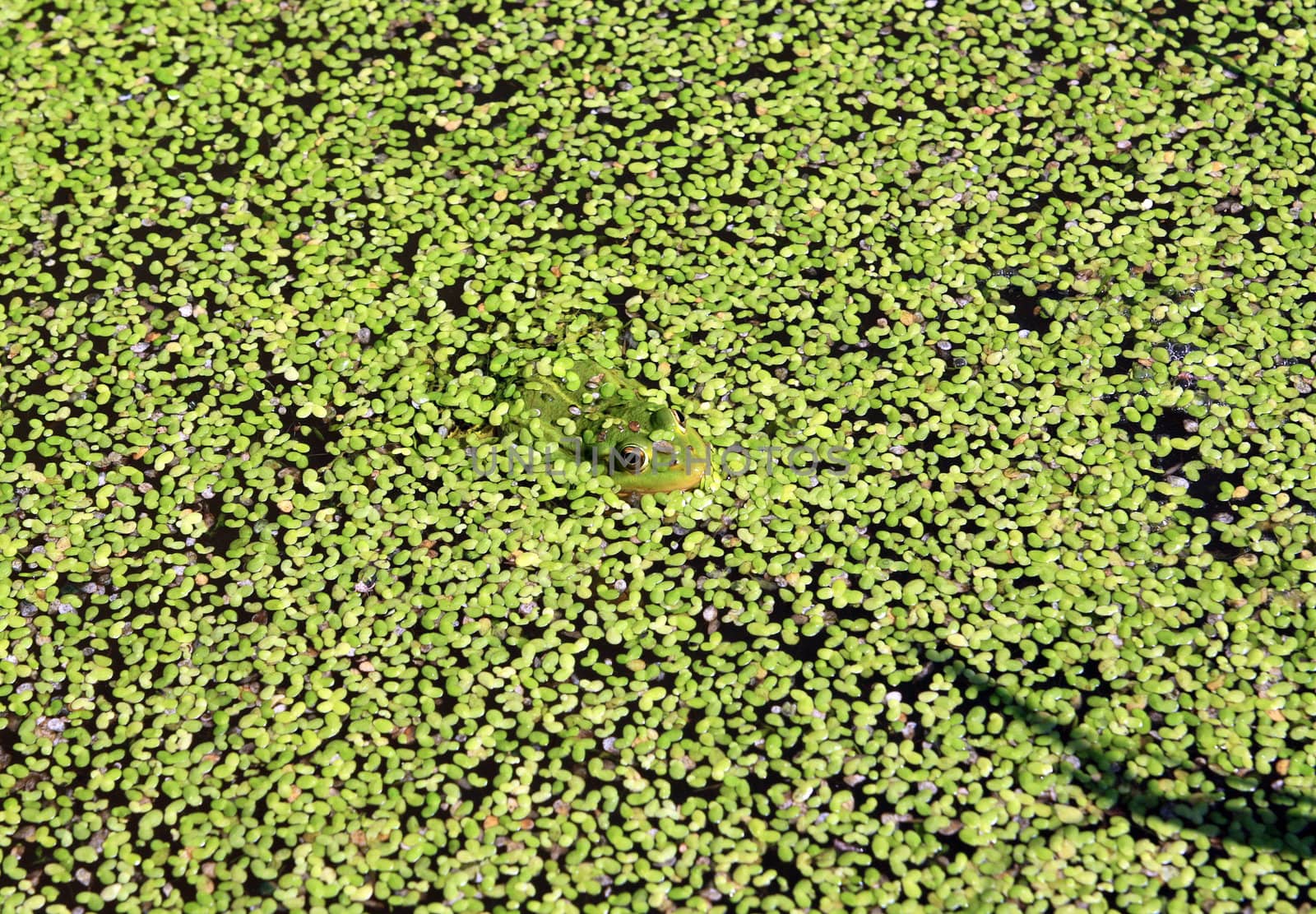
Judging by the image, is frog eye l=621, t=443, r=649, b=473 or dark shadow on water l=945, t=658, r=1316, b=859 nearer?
dark shadow on water l=945, t=658, r=1316, b=859

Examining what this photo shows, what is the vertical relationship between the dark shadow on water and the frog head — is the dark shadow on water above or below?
below

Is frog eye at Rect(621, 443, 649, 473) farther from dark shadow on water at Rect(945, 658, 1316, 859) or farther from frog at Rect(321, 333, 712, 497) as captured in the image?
dark shadow on water at Rect(945, 658, 1316, 859)

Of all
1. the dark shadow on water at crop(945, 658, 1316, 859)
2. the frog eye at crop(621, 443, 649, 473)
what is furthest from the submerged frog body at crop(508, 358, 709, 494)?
the dark shadow on water at crop(945, 658, 1316, 859)

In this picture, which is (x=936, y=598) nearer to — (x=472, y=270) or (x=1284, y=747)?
(x=1284, y=747)

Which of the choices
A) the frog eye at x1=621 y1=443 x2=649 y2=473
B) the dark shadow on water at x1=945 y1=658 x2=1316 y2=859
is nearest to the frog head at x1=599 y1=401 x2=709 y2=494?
the frog eye at x1=621 y1=443 x2=649 y2=473

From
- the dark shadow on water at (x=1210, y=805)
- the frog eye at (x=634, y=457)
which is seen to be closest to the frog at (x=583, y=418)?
the frog eye at (x=634, y=457)

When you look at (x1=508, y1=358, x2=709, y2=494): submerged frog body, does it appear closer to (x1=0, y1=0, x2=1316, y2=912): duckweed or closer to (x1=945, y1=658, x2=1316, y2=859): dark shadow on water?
(x1=0, y1=0, x2=1316, y2=912): duckweed

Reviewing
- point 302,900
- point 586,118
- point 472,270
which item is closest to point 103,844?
point 302,900

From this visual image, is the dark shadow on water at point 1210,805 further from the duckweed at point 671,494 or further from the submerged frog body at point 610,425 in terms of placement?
the submerged frog body at point 610,425
